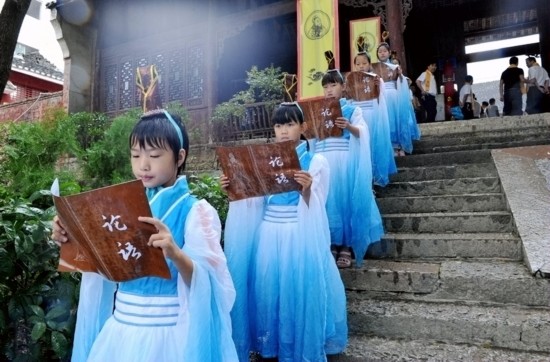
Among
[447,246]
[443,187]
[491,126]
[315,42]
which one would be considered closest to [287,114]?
[447,246]

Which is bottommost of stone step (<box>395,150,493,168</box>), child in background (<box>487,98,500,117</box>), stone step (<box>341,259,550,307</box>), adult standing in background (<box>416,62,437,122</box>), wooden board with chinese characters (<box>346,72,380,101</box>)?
stone step (<box>341,259,550,307</box>)

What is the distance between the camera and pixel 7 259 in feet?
6.55

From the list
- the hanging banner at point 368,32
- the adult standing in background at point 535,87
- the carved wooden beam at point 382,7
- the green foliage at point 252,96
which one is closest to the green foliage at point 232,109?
the green foliage at point 252,96

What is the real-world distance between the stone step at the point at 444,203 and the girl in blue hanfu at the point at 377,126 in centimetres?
31

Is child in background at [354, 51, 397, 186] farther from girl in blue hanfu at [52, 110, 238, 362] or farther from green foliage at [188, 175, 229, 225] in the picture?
girl in blue hanfu at [52, 110, 238, 362]

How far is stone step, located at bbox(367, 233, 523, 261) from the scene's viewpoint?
3.45 meters

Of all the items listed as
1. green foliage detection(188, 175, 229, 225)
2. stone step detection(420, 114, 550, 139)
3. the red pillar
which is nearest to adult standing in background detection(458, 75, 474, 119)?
the red pillar

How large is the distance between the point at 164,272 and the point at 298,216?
133cm

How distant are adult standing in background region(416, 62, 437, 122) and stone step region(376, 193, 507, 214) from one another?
16.1 ft

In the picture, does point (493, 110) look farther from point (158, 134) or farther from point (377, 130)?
point (158, 134)

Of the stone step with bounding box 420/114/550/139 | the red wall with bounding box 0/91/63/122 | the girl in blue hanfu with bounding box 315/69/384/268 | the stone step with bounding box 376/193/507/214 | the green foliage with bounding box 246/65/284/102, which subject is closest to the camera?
Answer: the girl in blue hanfu with bounding box 315/69/384/268

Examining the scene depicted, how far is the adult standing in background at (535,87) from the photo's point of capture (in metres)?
8.89

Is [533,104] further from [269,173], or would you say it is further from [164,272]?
[164,272]

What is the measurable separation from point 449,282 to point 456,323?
384 mm
